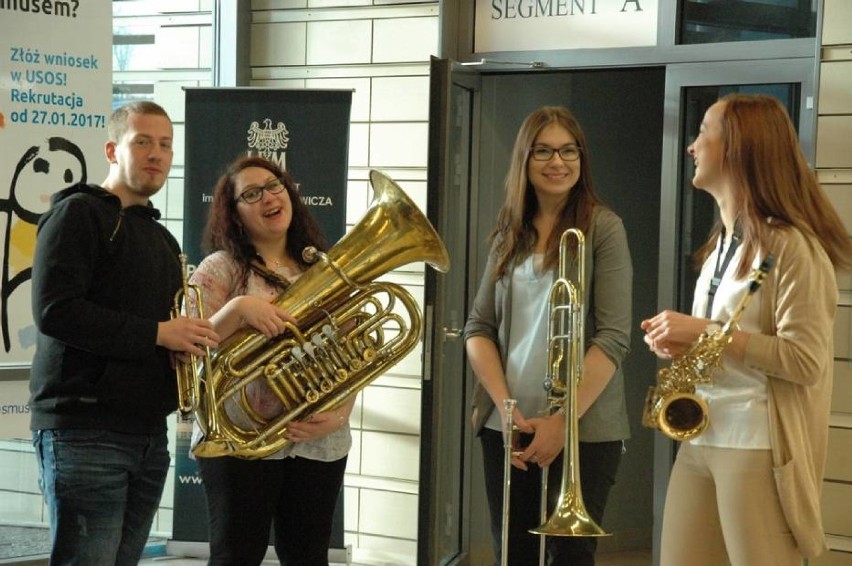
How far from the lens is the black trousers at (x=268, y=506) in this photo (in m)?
2.89

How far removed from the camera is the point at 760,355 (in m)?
2.41

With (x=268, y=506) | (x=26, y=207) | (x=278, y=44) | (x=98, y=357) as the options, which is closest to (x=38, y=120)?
(x=26, y=207)

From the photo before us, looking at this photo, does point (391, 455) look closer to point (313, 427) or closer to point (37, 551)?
point (37, 551)

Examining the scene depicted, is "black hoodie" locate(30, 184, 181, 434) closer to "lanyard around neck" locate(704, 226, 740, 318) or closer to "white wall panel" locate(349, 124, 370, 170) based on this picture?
"lanyard around neck" locate(704, 226, 740, 318)

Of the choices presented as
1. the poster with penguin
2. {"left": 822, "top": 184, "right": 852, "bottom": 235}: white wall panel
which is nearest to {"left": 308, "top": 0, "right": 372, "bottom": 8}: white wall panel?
the poster with penguin

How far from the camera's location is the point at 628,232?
5.79m

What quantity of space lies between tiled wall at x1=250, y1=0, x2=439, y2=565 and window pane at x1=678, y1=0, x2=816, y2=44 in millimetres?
1099

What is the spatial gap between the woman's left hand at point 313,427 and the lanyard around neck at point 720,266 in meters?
0.97

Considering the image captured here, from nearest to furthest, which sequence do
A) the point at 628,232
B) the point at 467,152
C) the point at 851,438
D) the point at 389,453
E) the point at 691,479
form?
the point at 691,479, the point at 851,438, the point at 467,152, the point at 389,453, the point at 628,232

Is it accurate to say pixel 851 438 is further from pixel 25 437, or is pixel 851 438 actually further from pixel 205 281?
pixel 25 437

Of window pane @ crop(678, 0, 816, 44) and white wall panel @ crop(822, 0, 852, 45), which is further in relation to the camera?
window pane @ crop(678, 0, 816, 44)

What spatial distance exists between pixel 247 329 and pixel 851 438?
2436 mm

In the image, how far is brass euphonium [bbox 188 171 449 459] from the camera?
280 centimetres

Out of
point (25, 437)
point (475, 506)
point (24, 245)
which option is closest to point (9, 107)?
point (24, 245)
